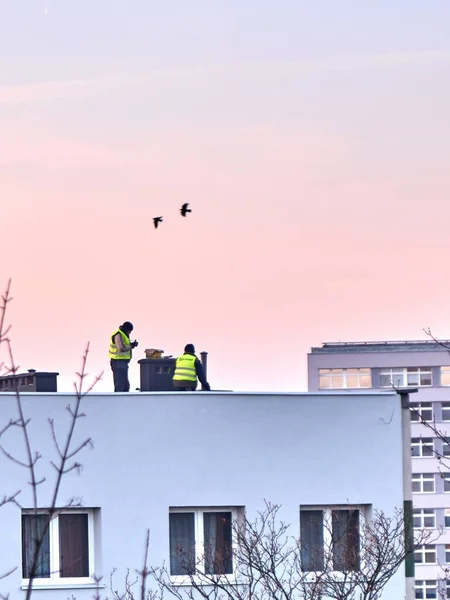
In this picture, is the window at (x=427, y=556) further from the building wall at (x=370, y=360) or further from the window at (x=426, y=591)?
the building wall at (x=370, y=360)

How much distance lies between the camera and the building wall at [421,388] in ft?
458

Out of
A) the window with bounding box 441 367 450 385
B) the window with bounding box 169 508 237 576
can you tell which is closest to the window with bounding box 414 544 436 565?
the window with bounding box 441 367 450 385

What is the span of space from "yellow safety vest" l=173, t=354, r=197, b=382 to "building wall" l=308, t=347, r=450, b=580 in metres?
113

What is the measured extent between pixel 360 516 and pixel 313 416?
5.66 ft

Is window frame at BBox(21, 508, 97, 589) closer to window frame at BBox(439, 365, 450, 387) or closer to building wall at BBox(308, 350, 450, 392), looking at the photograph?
building wall at BBox(308, 350, 450, 392)

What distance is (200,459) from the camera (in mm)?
22516

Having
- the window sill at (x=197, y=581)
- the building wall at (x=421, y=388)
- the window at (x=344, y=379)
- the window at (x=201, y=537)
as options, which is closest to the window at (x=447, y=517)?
the building wall at (x=421, y=388)

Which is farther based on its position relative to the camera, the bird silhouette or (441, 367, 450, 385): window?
(441, 367, 450, 385): window

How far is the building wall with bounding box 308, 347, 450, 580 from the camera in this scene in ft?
458

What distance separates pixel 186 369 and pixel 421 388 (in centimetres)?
12598

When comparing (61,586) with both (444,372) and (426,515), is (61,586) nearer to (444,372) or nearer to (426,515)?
(426,515)

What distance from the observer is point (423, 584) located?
138375 millimetres

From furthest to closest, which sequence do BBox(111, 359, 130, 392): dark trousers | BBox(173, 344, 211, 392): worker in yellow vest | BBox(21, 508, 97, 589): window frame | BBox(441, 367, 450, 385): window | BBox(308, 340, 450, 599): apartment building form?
1. BBox(441, 367, 450, 385): window
2. BBox(308, 340, 450, 599): apartment building
3. BBox(111, 359, 130, 392): dark trousers
4. BBox(173, 344, 211, 392): worker in yellow vest
5. BBox(21, 508, 97, 589): window frame

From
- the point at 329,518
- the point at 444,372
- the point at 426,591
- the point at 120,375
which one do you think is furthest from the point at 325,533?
the point at 444,372
